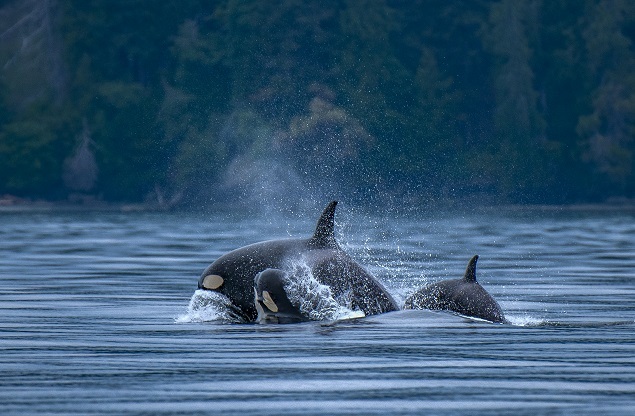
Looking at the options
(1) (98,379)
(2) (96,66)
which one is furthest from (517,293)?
(2) (96,66)

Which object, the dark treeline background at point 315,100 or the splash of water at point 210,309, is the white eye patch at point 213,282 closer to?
the splash of water at point 210,309

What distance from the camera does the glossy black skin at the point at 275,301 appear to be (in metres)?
14.8

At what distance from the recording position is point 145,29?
299ft

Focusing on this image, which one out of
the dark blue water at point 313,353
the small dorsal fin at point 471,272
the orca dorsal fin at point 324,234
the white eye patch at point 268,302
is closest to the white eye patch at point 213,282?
the dark blue water at point 313,353

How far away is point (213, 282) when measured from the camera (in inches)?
615

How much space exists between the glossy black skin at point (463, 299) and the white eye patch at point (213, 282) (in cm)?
183

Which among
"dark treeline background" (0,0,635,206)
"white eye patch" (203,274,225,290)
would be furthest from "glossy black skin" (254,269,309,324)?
"dark treeline background" (0,0,635,206)

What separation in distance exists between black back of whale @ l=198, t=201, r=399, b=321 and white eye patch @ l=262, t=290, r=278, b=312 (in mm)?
413

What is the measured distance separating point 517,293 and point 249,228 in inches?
1179

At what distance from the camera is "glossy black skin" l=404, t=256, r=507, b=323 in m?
15.1

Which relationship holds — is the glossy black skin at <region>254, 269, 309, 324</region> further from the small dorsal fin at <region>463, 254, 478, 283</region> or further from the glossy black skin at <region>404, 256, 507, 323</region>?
the small dorsal fin at <region>463, 254, 478, 283</region>

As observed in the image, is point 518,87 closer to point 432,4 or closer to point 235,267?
point 432,4

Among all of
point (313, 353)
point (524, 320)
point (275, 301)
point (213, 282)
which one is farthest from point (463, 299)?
point (313, 353)

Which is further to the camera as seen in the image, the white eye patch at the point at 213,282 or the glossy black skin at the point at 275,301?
the white eye patch at the point at 213,282
